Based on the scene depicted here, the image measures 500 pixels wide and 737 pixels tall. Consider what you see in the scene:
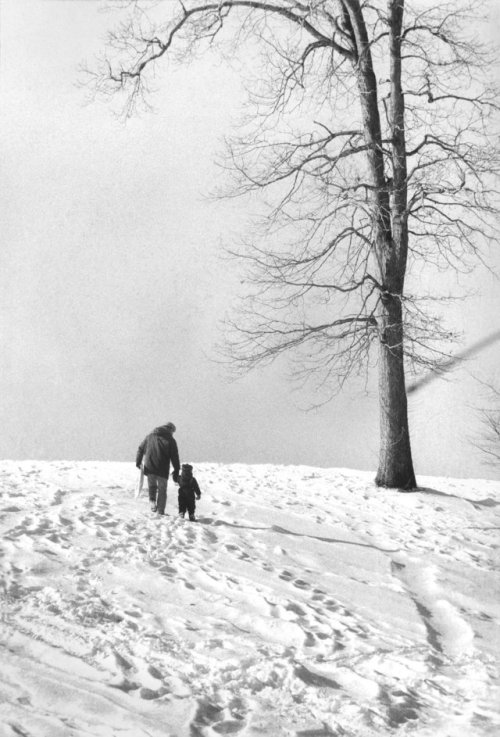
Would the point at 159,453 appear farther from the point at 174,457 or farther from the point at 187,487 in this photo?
the point at 187,487

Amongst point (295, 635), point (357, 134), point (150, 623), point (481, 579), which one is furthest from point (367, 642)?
point (357, 134)

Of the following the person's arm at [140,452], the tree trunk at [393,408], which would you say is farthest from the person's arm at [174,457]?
the tree trunk at [393,408]

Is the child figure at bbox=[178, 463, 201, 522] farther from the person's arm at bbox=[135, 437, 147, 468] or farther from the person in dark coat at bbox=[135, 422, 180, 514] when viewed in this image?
the person's arm at bbox=[135, 437, 147, 468]

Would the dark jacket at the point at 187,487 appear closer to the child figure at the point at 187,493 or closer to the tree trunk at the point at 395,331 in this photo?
the child figure at the point at 187,493

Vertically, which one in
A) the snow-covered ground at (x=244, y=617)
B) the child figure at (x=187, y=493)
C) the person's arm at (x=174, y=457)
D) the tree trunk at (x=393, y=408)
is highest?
the tree trunk at (x=393, y=408)

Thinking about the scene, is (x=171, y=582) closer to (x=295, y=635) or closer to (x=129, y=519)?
(x=295, y=635)

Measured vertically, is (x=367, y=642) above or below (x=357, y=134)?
below

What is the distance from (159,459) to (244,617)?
4.73 meters

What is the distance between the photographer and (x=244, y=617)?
6516 mm

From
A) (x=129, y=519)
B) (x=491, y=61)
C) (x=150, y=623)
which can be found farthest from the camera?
(x=491, y=61)

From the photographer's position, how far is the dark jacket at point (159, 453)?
35.9ft

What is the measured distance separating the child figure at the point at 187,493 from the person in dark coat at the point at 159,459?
0.26 metres

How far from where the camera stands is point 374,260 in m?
14.0

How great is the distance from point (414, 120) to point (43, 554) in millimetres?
11437
